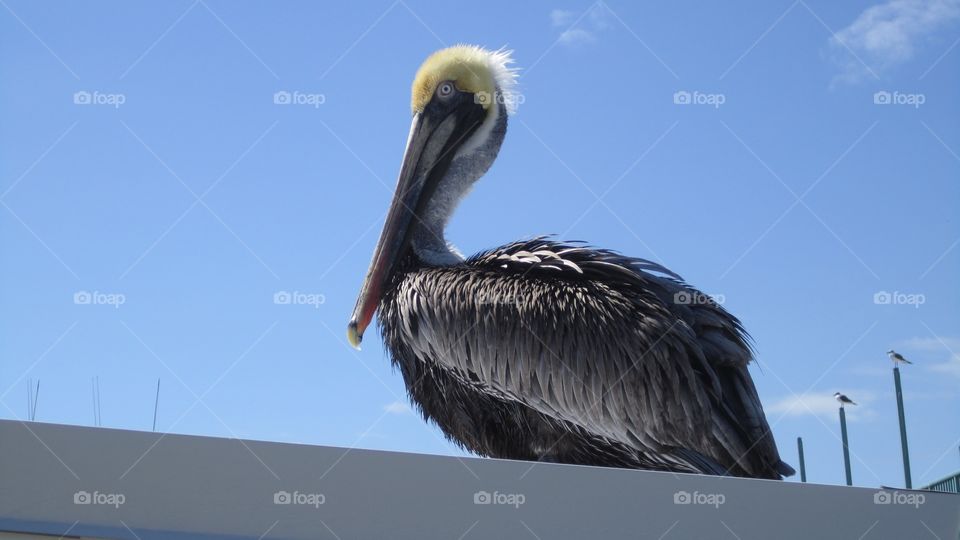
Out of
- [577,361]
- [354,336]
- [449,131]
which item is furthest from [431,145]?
[577,361]

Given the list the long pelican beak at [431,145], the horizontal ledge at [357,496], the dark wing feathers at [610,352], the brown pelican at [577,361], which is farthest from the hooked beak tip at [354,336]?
the horizontal ledge at [357,496]

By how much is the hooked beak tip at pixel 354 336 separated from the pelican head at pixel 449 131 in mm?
935

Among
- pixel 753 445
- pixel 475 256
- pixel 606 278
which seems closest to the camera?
pixel 753 445

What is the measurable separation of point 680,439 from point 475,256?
5.73 ft

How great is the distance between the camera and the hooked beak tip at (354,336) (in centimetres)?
665

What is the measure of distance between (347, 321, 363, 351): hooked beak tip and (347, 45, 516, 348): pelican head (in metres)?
0.94

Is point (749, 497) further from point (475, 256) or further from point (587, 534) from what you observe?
point (475, 256)

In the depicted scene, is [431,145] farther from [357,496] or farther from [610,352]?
[357,496]

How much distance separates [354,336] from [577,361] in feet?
5.15

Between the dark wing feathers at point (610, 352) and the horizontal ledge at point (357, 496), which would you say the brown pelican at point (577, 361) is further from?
the horizontal ledge at point (357, 496)

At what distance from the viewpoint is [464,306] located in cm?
604

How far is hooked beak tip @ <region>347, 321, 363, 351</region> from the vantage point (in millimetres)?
6648

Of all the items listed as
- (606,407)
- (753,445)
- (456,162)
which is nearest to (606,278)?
(606,407)

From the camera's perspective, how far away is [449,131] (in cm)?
734
